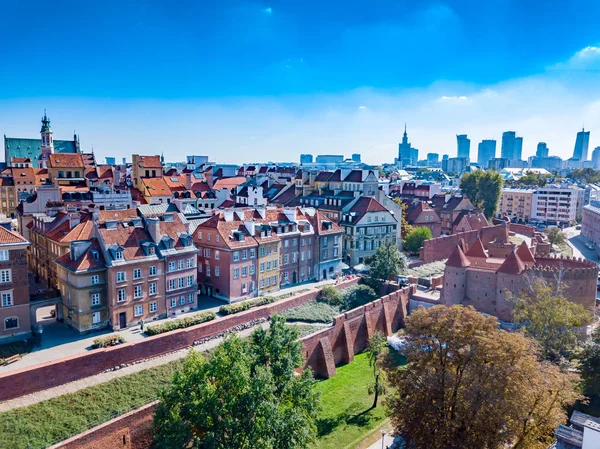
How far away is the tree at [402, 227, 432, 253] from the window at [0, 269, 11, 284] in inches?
2004

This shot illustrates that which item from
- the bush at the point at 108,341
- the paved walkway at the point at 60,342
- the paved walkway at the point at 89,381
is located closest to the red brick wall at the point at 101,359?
the paved walkway at the point at 89,381

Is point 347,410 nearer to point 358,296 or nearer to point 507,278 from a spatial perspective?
point 358,296

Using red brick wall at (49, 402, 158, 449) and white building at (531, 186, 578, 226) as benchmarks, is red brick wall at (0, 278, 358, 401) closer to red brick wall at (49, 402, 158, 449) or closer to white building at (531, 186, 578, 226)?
red brick wall at (49, 402, 158, 449)

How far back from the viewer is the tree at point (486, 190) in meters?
94.2

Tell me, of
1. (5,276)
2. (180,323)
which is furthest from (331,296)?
(5,276)

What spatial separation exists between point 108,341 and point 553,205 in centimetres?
11228

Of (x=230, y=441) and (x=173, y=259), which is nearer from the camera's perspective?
(x=230, y=441)

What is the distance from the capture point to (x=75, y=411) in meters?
25.5

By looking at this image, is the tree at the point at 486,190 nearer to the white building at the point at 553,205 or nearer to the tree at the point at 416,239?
the white building at the point at 553,205

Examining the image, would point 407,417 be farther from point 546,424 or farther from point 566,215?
point 566,215

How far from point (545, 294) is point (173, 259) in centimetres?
3128

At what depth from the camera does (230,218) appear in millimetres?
45500

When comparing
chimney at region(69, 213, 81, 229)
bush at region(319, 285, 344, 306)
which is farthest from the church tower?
bush at region(319, 285, 344, 306)

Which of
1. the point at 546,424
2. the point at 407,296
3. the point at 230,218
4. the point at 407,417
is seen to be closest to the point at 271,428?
the point at 407,417
